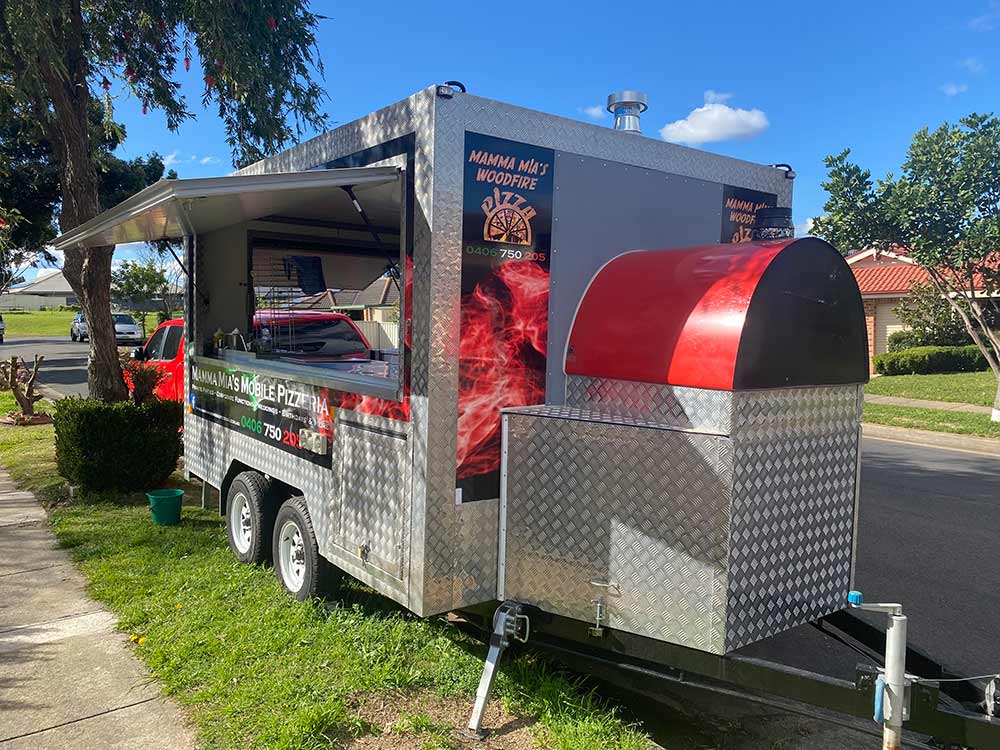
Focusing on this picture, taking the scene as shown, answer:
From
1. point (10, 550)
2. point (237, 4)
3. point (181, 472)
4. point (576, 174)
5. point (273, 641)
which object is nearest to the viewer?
point (576, 174)

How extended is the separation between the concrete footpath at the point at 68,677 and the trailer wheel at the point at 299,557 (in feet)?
3.20

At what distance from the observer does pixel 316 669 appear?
3889 millimetres

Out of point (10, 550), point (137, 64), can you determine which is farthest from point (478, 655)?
point (137, 64)

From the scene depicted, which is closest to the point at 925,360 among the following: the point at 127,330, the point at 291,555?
the point at 291,555

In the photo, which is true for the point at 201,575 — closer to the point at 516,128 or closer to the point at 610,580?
the point at 610,580

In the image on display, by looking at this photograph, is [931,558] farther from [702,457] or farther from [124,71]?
[124,71]

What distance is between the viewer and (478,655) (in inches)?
161

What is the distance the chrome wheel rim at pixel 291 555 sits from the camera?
15.8 feet

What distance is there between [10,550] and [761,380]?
6108 millimetres

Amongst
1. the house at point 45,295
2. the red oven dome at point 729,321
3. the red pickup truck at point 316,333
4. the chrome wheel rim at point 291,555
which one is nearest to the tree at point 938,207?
the red pickup truck at point 316,333

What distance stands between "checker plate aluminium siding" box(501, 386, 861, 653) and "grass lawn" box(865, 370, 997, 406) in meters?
16.2

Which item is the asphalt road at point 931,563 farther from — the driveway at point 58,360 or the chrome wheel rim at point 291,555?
the driveway at point 58,360

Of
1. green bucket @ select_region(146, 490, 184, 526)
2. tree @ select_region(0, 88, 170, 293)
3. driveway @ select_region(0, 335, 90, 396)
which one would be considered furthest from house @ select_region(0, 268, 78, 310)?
green bucket @ select_region(146, 490, 184, 526)

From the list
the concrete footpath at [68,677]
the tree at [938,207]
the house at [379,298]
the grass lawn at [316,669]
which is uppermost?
the tree at [938,207]
